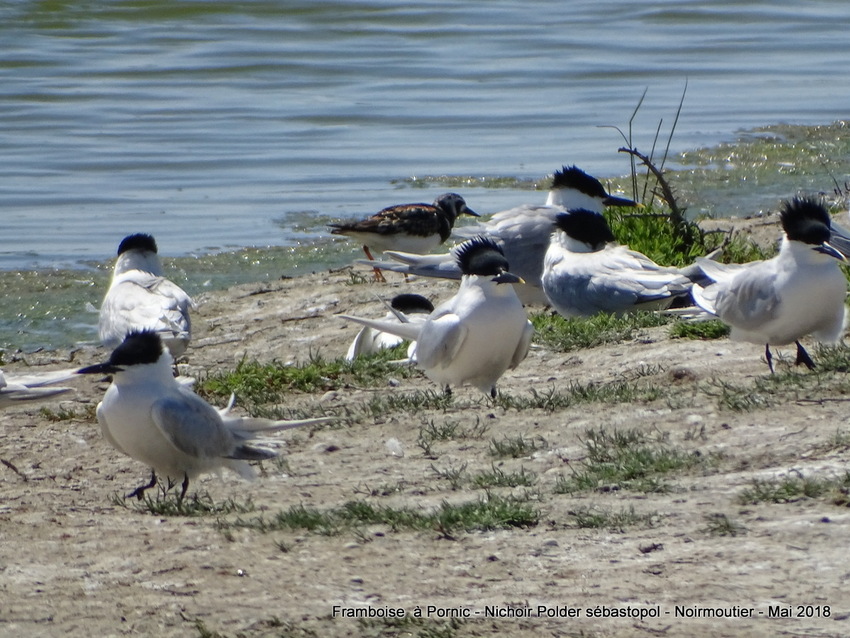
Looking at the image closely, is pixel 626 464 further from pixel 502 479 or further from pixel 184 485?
pixel 184 485

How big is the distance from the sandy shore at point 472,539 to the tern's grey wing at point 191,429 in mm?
182

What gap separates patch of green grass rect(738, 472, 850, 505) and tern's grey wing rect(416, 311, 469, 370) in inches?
87.5

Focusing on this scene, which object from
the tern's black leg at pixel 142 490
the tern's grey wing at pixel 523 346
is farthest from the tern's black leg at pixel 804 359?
the tern's black leg at pixel 142 490

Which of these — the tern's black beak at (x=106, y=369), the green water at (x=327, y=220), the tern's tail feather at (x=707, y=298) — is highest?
the tern's tail feather at (x=707, y=298)

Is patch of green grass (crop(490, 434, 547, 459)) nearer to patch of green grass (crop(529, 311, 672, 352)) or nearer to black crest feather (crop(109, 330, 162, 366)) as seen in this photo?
black crest feather (crop(109, 330, 162, 366))

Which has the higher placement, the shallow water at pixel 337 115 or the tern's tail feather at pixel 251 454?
the tern's tail feather at pixel 251 454

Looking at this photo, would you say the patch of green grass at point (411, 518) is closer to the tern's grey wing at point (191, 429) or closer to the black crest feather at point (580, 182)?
the tern's grey wing at point (191, 429)

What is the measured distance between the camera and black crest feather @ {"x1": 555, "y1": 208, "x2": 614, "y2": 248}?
317 inches

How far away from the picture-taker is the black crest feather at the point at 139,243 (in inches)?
337

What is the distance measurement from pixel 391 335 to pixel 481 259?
1542 mm

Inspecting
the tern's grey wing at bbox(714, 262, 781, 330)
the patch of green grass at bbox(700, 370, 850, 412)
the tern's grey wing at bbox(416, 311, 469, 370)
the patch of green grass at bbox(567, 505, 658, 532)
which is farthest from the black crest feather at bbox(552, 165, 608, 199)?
the patch of green grass at bbox(567, 505, 658, 532)

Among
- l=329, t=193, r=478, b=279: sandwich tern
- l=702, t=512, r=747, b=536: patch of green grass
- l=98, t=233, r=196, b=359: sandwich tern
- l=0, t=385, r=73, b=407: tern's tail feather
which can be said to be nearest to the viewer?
l=702, t=512, r=747, b=536: patch of green grass

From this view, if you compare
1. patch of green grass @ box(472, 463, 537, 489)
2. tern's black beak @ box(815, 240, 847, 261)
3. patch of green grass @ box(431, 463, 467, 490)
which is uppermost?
tern's black beak @ box(815, 240, 847, 261)

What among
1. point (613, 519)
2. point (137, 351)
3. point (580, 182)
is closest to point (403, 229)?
point (580, 182)
